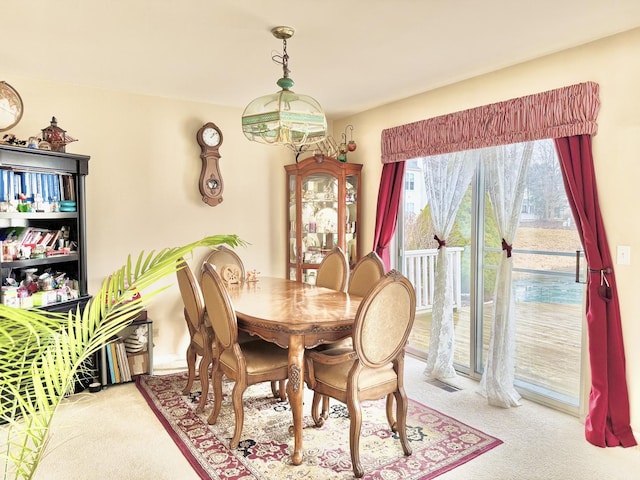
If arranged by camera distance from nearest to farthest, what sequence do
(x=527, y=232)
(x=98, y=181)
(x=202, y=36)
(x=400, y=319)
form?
(x=400, y=319), (x=202, y=36), (x=527, y=232), (x=98, y=181)

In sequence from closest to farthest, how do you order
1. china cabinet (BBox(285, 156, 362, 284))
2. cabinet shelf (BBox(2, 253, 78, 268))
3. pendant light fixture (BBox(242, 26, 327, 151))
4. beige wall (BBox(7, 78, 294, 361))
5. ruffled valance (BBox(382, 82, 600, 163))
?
pendant light fixture (BBox(242, 26, 327, 151)) → ruffled valance (BBox(382, 82, 600, 163)) → cabinet shelf (BBox(2, 253, 78, 268)) → beige wall (BBox(7, 78, 294, 361)) → china cabinet (BBox(285, 156, 362, 284))

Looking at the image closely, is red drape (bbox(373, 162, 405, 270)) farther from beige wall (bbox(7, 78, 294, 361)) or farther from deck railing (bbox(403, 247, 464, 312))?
beige wall (bbox(7, 78, 294, 361))

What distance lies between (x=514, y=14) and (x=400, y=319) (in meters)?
1.73

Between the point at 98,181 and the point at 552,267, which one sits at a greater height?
the point at 98,181

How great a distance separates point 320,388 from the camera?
2.55m

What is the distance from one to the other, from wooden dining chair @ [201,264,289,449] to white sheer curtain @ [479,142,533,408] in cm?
158

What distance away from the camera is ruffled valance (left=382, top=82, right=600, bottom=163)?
281 cm

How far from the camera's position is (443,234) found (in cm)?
387

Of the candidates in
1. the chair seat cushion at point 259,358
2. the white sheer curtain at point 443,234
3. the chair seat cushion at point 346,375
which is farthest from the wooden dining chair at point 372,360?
the white sheer curtain at point 443,234

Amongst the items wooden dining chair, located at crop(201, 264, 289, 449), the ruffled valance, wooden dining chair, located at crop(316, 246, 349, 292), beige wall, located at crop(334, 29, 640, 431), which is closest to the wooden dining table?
wooden dining chair, located at crop(201, 264, 289, 449)

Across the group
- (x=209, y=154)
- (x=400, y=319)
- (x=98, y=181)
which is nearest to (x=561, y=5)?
(x=400, y=319)

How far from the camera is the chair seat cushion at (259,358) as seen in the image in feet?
8.75

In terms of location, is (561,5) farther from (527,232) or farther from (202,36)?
(202,36)

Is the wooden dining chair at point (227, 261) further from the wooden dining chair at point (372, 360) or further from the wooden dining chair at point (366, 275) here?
the wooden dining chair at point (372, 360)
